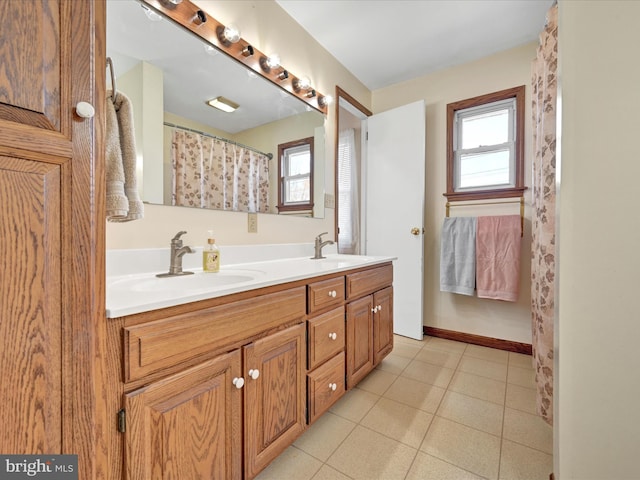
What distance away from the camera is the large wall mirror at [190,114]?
1.15 m

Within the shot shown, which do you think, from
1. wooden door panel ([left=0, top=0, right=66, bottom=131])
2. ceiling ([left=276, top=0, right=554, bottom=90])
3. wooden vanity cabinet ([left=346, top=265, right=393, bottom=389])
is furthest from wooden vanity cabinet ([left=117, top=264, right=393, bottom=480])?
ceiling ([left=276, top=0, right=554, bottom=90])

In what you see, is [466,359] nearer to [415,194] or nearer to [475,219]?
[475,219]

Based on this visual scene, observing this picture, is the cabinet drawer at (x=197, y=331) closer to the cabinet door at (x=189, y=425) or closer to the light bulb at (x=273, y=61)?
the cabinet door at (x=189, y=425)

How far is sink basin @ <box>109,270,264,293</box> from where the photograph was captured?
98 centimetres

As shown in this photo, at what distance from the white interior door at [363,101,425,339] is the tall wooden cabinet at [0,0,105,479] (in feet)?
7.74

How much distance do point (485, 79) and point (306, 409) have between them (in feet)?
9.37

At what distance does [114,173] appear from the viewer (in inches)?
31.9

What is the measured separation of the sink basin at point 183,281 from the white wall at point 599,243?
1.13 m

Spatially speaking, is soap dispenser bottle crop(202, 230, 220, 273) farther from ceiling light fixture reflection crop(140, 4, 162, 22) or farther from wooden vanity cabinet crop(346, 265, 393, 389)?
ceiling light fixture reflection crop(140, 4, 162, 22)

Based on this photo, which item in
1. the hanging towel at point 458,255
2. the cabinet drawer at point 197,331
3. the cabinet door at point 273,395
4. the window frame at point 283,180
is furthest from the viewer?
the hanging towel at point 458,255

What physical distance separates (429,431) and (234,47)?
2.25 meters

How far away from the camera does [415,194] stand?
2525 millimetres

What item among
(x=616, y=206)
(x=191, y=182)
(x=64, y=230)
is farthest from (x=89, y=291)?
(x=616, y=206)

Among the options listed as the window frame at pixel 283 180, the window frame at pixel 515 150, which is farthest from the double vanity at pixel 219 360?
the window frame at pixel 515 150
